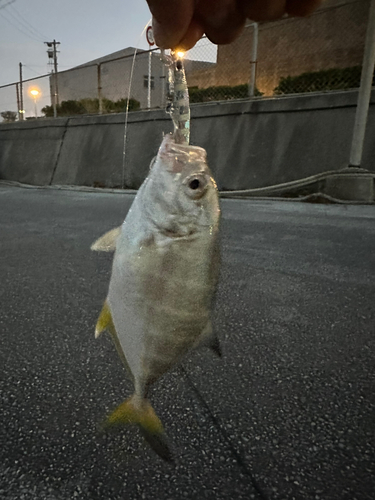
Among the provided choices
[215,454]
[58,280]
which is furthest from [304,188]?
[215,454]

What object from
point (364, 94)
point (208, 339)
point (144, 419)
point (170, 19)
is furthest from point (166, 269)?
point (364, 94)

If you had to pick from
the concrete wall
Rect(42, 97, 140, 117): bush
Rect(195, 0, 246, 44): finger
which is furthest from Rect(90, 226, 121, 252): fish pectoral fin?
Rect(42, 97, 140, 117): bush

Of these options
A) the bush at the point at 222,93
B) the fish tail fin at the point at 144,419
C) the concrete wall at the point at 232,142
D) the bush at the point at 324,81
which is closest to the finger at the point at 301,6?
the fish tail fin at the point at 144,419

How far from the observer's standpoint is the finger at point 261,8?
1.19 m

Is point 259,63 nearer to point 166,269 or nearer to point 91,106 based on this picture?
point 91,106

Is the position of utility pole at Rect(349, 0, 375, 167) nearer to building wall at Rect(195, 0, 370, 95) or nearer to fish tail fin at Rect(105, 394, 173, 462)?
building wall at Rect(195, 0, 370, 95)

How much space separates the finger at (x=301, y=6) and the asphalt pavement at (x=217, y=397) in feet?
4.51

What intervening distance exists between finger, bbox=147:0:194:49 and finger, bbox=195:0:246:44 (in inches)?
6.6

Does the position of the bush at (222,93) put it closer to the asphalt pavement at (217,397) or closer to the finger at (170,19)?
the asphalt pavement at (217,397)

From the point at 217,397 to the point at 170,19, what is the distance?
1.27m

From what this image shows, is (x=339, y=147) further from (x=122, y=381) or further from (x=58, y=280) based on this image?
(x=122, y=381)

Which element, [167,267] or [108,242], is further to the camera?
[108,242]

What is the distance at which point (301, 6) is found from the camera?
1.24m

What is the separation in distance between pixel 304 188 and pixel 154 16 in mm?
7150
